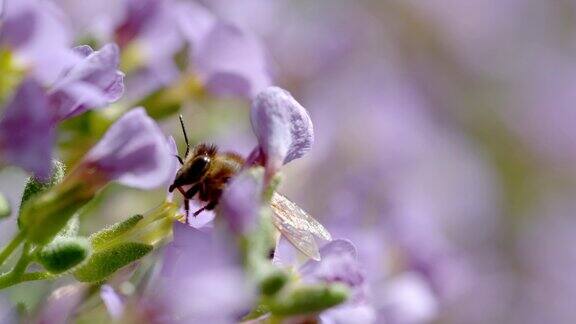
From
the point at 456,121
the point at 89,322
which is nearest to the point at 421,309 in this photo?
the point at 89,322

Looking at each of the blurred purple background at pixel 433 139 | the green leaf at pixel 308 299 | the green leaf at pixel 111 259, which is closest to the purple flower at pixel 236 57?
the blurred purple background at pixel 433 139

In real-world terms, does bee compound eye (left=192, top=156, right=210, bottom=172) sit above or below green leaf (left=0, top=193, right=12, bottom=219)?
above

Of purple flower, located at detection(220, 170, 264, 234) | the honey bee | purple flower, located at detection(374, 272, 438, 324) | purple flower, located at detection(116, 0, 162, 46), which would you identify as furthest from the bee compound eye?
purple flower, located at detection(374, 272, 438, 324)

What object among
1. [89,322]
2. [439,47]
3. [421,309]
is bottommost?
[89,322]

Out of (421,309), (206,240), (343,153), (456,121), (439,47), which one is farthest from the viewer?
(439,47)

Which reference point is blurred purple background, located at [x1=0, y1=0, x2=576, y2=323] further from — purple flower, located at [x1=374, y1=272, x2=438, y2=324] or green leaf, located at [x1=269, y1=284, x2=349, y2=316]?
green leaf, located at [x1=269, y1=284, x2=349, y2=316]

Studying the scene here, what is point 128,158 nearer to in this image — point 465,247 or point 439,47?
point 465,247

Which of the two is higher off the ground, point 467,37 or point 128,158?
point 467,37
